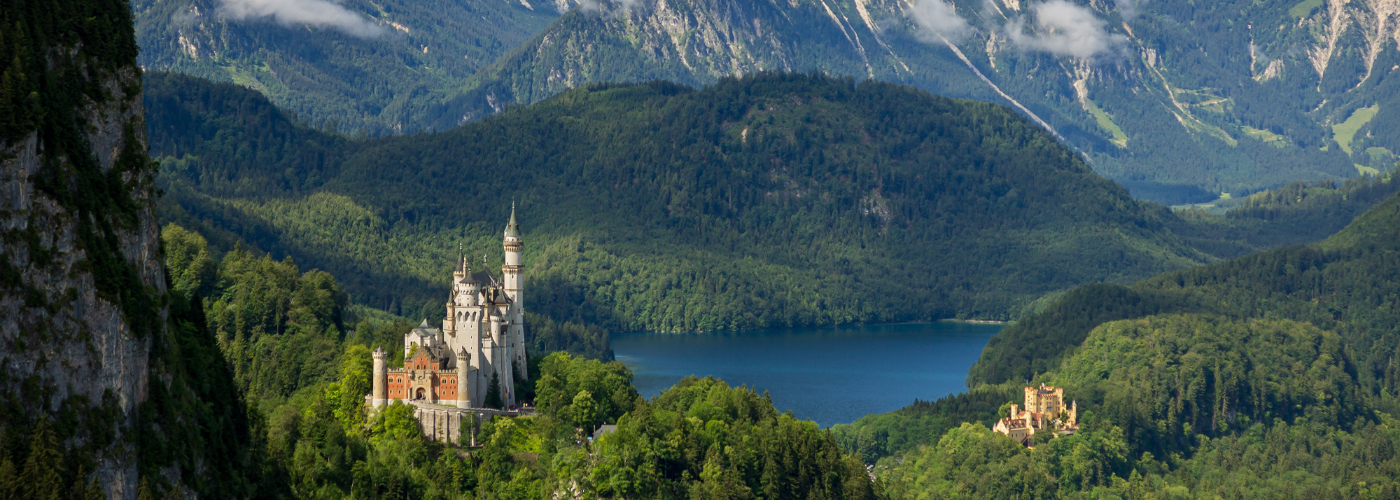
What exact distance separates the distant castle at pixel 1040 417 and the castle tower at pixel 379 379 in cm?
5777

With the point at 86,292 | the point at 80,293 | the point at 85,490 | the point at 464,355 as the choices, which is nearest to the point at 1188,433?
the point at 464,355

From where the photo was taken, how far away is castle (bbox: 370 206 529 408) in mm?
102188

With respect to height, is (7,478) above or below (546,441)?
above

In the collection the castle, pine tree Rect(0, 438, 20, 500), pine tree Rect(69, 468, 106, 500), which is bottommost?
pine tree Rect(69, 468, 106, 500)

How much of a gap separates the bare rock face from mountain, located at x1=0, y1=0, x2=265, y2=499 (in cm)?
5

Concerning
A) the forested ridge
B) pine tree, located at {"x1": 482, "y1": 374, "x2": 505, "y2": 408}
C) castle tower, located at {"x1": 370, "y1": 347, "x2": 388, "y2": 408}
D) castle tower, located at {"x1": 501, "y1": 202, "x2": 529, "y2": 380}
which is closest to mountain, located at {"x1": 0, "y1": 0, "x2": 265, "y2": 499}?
the forested ridge

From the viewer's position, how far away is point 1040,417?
149 metres

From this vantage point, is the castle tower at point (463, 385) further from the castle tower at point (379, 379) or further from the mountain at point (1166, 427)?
the mountain at point (1166, 427)

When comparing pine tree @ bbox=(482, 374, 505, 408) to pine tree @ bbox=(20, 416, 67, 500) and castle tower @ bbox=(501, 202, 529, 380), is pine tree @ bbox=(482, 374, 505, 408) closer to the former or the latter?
castle tower @ bbox=(501, 202, 529, 380)

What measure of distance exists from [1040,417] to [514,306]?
52.8 metres

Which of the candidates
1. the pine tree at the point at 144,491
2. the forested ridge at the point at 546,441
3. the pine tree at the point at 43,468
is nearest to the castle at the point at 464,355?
the forested ridge at the point at 546,441

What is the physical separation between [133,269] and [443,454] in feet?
126

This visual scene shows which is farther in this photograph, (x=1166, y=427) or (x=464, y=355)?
(x=1166, y=427)

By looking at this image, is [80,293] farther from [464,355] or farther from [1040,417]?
[1040,417]
